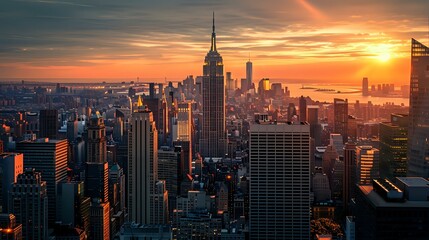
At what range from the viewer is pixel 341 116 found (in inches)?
653

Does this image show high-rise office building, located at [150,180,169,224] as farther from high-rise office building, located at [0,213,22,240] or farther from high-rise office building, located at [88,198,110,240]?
high-rise office building, located at [0,213,22,240]

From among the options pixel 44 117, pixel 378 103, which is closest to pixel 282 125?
pixel 378 103

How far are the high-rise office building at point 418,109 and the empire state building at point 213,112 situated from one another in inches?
368

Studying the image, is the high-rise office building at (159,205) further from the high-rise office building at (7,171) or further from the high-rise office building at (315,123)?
the high-rise office building at (315,123)

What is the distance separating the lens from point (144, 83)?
1410 centimetres

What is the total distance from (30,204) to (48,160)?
82.6 inches

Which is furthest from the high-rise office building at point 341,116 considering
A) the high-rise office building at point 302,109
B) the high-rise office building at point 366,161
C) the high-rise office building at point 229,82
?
the high-rise office building at point 229,82

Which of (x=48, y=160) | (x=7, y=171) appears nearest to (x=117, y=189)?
(x=48, y=160)

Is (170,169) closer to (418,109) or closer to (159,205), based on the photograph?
(159,205)

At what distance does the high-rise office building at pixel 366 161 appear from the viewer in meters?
12.1

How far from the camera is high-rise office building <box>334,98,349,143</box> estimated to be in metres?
14.7

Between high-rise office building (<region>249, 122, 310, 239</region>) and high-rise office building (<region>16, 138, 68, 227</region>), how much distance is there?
12.9 feet

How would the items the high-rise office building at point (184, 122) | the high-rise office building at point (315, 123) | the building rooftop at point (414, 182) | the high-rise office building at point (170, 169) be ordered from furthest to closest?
the high-rise office building at point (184, 122) → the high-rise office building at point (315, 123) → the high-rise office building at point (170, 169) → the building rooftop at point (414, 182)

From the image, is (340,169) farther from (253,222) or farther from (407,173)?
(407,173)
